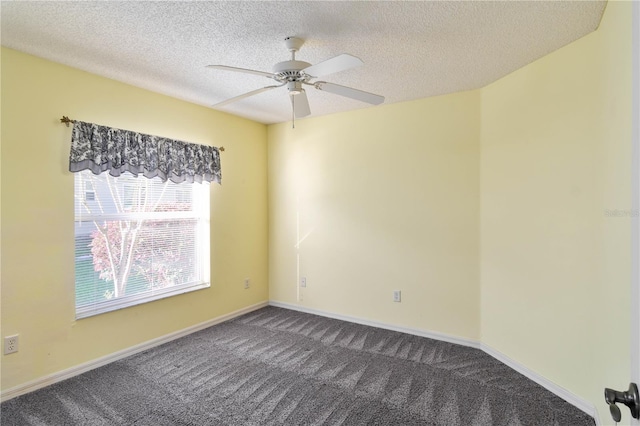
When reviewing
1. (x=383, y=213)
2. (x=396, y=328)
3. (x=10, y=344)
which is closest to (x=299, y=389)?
(x=396, y=328)

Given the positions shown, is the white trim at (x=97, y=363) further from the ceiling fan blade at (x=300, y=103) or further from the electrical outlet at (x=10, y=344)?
the ceiling fan blade at (x=300, y=103)

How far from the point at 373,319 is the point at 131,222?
9.34 feet

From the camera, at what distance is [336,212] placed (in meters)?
3.90

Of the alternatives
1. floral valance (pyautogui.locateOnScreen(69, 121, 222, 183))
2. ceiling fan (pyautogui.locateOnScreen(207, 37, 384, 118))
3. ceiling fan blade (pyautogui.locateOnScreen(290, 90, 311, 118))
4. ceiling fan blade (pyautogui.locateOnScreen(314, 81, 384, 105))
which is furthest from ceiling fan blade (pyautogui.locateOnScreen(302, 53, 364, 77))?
floral valance (pyautogui.locateOnScreen(69, 121, 222, 183))

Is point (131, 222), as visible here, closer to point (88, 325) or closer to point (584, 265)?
point (88, 325)

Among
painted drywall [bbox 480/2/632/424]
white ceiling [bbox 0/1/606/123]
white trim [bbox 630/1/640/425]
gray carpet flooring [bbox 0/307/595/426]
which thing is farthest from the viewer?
gray carpet flooring [bbox 0/307/595/426]

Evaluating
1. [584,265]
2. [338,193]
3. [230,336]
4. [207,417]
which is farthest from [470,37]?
[230,336]

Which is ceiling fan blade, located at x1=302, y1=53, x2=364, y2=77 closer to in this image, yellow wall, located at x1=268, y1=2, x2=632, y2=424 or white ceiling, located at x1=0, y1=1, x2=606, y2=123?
white ceiling, located at x1=0, y1=1, x2=606, y2=123

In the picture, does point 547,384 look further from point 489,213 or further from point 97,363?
point 97,363

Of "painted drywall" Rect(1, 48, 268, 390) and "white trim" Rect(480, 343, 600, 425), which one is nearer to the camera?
"white trim" Rect(480, 343, 600, 425)

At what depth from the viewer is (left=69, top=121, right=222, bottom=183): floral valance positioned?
8.45 ft

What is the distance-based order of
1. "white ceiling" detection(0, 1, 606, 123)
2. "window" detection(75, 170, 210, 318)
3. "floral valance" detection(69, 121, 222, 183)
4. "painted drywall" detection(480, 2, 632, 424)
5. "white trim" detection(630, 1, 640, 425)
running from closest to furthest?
"white trim" detection(630, 1, 640, 425), "painted drywall" detection(480, 2, 632, 424), "white ceiling" detection(0, 1, 606, 123), "floral valance" detection(69, 121, 222, 183), "window" detection(75, 170, 210, 318)

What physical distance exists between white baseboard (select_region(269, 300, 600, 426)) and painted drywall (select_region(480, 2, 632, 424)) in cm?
5

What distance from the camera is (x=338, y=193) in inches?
153
